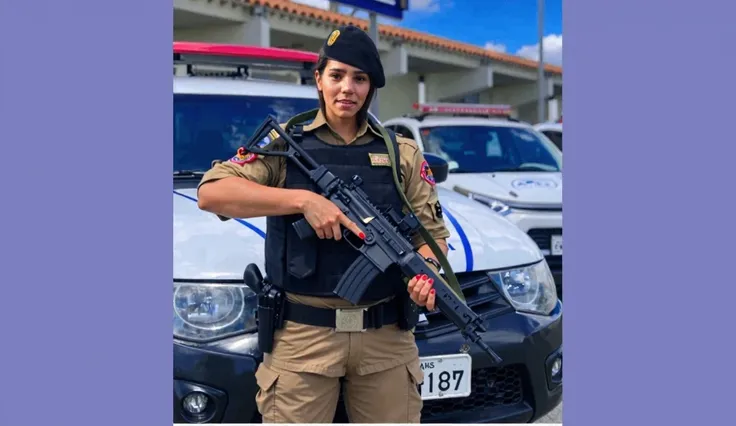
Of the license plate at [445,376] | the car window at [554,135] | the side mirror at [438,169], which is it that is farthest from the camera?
the car window at [554,135]

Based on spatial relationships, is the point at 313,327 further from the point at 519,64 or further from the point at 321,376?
the point at 519,64

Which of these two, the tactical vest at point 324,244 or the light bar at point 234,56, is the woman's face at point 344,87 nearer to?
the tactical vest at point 324,244

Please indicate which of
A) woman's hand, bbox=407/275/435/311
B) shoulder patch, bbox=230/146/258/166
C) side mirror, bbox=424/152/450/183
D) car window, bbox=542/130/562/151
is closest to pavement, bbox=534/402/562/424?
side mirror, bbox=424/152/450/183

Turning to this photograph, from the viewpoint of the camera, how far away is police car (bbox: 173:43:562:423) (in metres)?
2.15

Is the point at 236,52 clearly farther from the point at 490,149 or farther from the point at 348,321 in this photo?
the point at 490,149

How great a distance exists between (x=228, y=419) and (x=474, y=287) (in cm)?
104

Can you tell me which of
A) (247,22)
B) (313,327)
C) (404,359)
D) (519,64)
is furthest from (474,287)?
(519,64)

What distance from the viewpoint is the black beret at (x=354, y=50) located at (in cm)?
188

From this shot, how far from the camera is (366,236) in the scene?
191 centimetres

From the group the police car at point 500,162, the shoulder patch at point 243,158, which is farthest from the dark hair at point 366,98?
the police car at point 500,162

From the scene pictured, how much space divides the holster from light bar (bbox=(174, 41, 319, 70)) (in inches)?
66.2

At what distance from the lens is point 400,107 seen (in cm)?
970

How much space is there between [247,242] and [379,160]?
24.7 inches

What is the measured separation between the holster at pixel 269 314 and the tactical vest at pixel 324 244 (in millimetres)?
35
